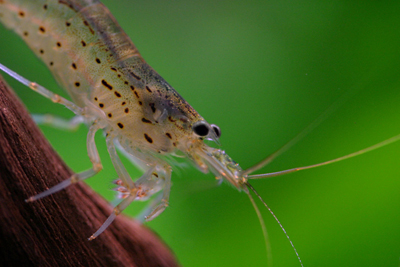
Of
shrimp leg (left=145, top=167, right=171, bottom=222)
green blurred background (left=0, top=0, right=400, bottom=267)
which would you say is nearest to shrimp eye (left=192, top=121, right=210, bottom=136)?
shrimp leg (left=145, top=167, right=171, bottom=222)

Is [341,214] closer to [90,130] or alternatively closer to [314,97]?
[314,97]

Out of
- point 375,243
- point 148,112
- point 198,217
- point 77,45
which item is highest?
point 77,45

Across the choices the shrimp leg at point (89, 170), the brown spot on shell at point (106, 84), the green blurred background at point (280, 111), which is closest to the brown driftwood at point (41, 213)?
the shrimp leg at point (89, 170)

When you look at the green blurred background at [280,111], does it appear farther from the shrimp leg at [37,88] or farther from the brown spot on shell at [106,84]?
the brown spot on shell at [106,84]

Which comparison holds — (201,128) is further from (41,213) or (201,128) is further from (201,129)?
(41,213)

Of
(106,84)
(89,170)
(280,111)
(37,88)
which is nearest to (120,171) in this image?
(89,170)

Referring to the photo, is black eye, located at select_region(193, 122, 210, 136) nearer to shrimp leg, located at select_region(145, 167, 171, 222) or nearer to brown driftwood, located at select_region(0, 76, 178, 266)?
shrimp leg, located at select_region(145, 167, 171, 222)

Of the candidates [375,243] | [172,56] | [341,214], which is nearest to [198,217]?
[341,214]

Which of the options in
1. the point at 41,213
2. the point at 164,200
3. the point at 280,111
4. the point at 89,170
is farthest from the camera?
the point at 280,111
